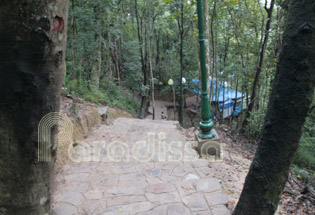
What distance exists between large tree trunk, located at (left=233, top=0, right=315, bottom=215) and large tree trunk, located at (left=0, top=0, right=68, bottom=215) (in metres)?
1.57

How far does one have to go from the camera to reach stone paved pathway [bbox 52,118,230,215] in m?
2.68

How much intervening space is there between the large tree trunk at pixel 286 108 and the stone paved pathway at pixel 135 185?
0.83 metres

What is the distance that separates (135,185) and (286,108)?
7.32ft

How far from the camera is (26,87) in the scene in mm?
1180

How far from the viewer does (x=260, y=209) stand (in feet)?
6.53

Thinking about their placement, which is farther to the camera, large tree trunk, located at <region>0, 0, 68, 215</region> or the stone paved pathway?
the stone paved pathway

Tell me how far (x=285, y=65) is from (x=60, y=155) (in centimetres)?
344
